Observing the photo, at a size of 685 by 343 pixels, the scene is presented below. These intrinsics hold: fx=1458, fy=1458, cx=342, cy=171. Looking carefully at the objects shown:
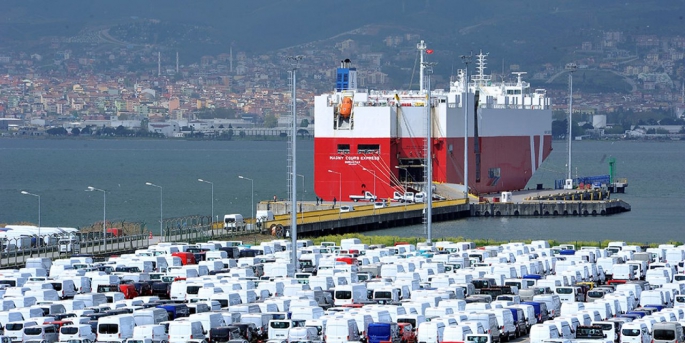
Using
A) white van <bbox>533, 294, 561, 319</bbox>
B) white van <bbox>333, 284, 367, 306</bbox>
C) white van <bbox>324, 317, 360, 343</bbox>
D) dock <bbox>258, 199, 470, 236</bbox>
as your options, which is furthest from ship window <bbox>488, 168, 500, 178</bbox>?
white van <bbox>324, 317, 360, 343</bbox>

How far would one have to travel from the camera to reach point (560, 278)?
3531cm

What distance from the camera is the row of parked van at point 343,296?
2739 centimetres

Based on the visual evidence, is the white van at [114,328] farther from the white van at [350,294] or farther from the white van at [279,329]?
the white van at [350,294]

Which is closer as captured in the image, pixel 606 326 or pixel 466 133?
pixel 606 326

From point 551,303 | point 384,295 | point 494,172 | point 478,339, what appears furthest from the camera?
point 494,172

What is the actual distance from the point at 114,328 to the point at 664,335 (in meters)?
10.2

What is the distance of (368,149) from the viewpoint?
2825 inches

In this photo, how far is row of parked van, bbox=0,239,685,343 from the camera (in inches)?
1078

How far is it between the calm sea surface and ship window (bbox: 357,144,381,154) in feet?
17.4

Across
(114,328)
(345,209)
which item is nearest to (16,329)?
(114,328)

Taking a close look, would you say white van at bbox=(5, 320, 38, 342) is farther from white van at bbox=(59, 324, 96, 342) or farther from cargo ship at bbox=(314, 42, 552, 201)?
cargo ship at bbox=(314, 42, 552, 201)

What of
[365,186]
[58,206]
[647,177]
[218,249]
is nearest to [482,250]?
[218,249]

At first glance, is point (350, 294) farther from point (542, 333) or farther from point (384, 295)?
point (542, 333)

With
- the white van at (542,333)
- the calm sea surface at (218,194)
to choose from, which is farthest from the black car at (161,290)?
the calm sea surface at (218,194)
